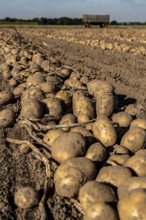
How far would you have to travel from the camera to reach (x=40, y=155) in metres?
3.31

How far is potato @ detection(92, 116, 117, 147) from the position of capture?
3297 mm

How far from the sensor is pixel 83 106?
4.01 meters

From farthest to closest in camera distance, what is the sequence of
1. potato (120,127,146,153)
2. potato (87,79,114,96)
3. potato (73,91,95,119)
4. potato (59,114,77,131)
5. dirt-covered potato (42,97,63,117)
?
potato (87,79,114,96) < dirt-covered potato (42,97,63,117) < potato (73,91,95,119) < potato (59,114,77,131) < potato (120,127,146,153)

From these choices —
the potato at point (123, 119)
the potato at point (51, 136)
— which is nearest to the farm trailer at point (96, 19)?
the potato at point (123, 119)

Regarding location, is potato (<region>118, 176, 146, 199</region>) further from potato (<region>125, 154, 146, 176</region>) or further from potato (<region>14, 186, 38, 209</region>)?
potato (<region>14, 186, 38, 209</region>)

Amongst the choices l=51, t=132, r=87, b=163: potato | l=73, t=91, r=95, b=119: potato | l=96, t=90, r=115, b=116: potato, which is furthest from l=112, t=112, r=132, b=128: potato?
l=51, t=132, r=87, b=163: potato

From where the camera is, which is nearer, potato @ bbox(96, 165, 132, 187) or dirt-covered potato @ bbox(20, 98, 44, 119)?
potato @ bbox(96, 165, 132, 187)

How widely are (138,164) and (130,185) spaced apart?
1.08 feet

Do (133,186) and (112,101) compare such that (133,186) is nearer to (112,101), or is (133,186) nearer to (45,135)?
(45,135)

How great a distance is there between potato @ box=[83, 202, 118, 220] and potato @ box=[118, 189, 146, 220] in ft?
0.20

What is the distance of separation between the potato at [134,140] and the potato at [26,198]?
1018 millimetres

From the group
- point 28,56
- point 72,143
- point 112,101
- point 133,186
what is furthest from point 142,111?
point 28,56

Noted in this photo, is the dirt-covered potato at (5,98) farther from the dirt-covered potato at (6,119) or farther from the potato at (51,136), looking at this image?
the potato at (51,136)

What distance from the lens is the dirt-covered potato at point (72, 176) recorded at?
2754 millimetres
